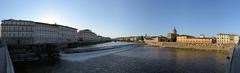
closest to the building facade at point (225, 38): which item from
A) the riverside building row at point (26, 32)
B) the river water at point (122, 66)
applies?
the riverside building row at point (26, 32)

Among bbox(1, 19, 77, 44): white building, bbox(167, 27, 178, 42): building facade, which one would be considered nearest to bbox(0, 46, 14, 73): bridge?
bbox(1, 19, 77, 44): white building

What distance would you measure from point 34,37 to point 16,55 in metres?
38.6

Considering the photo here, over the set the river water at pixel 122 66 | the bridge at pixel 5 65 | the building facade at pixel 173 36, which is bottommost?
the river water at pixel 122 66

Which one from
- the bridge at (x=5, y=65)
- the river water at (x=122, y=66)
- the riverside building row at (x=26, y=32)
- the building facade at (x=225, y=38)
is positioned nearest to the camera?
the bridge at (x=5, y=65)

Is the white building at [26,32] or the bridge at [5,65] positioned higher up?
the white building at [26,32]

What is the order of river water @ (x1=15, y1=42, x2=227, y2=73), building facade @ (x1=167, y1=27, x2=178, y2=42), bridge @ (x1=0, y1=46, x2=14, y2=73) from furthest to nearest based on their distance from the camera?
building facade @ (x1=167, y1=27, x2=178, y2=42), river water @ (x1=15, y1=42, x2=227, y2=73), bridge @ (x1=0, y1=46, x2=14, y2=73)

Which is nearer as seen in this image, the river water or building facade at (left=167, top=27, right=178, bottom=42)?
the river water

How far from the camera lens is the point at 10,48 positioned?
37344 millimetres

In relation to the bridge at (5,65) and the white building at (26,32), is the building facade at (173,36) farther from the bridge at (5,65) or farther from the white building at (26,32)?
the bridge at (5,65)

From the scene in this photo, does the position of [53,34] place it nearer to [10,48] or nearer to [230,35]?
[10,48]

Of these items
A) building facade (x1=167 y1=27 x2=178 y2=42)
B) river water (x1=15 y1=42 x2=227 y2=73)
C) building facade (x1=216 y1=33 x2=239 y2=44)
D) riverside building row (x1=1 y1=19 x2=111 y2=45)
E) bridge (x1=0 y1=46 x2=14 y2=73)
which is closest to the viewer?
bridge (x1=0 y1=46 x2=14 y2=73)

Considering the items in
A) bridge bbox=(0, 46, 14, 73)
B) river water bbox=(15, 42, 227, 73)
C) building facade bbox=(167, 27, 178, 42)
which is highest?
building facade bbox=(167, 27, 178, 42)

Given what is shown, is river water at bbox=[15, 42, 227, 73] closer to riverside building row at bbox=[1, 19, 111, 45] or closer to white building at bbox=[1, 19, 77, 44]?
riverside building row at bbox=[1, 19, 111, 45]

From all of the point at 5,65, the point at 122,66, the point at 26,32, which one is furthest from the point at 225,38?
the point at 5,65
